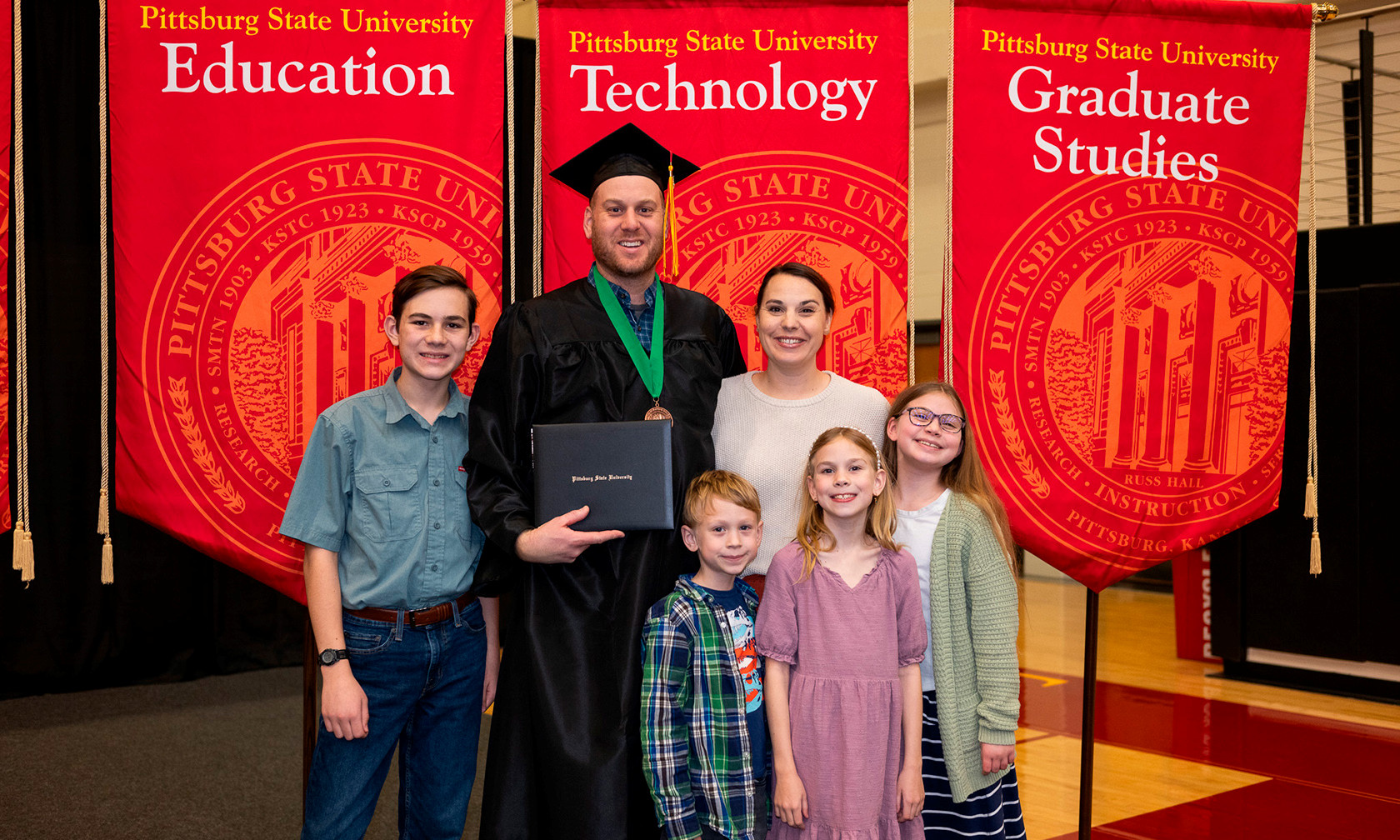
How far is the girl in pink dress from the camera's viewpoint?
205 centimetres

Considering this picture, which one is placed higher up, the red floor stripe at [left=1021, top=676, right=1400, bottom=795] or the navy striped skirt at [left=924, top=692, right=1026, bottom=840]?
the navy striped skirt at [left=924, top=692, right=1026, bottom=840]

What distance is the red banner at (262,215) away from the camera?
277 cm

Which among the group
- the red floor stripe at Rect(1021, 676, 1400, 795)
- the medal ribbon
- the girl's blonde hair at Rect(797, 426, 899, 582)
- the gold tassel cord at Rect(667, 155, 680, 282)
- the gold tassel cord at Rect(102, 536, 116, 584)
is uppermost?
the gold tassel cord at Rect(667, 155, 680, 282)

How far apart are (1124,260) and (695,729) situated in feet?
6.43

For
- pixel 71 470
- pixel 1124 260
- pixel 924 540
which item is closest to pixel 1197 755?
pixel 1124 260

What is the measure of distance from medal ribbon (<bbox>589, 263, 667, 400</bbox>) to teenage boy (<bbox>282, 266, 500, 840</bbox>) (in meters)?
0.31

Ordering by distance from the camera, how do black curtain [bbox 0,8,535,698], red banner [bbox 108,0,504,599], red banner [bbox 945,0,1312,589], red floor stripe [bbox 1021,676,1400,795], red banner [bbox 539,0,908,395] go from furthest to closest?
1. black curtain [bbox 0,8,535,698]
2. red floor stripe [bbox 1021,676,1400,795]
3. red banner [bbox 945,0,1312,589]
4. red banner [bbox 539,0,908,395]
5. red banner [bbox 108,0,504,599]

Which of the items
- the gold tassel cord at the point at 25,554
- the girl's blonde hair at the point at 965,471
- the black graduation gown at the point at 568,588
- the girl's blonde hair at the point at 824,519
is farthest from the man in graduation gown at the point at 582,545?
the gold tassel cord at the point at 25,554

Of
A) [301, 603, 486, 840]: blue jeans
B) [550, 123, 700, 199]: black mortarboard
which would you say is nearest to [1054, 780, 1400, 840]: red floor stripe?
[301, 603, 486, 840]: blue jeans

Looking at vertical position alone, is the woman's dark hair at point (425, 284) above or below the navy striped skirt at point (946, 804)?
above

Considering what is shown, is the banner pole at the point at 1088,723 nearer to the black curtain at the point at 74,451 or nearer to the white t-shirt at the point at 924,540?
the white t-shirt at the point at 924,540

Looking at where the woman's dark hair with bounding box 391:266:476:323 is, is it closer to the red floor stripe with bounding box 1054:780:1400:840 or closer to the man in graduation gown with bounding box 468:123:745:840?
the man in graduation gown with bounding box 468:123:745:840

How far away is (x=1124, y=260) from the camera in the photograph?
10.2ft

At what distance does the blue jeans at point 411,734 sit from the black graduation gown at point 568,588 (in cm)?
10
